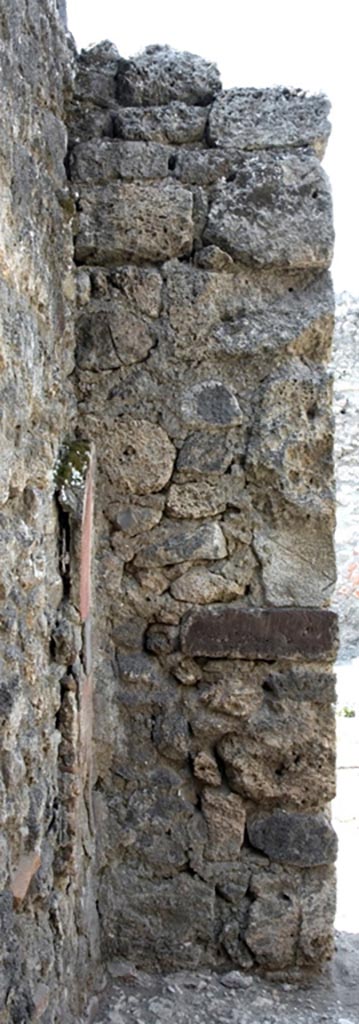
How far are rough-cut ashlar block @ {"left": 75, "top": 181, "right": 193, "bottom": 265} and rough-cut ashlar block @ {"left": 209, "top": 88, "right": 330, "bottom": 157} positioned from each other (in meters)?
0.20

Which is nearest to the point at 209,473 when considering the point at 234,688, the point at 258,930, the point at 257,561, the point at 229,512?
the point at 229,512

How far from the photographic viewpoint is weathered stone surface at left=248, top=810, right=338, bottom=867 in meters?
2.43

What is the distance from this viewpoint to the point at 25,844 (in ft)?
5.52

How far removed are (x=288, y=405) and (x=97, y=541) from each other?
0.63 meters

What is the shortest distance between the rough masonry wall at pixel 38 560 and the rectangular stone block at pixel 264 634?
1.15 ft

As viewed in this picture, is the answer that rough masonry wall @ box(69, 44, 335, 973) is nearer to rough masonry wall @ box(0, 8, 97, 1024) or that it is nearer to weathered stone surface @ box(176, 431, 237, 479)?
weathered stone surface @ box(176, 431, 237, 479)

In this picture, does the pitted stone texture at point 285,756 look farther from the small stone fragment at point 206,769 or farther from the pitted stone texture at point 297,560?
the pitted stone texture at point 297,560

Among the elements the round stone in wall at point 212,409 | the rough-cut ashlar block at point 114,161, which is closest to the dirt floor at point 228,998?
the round stone in wall at point 212,409

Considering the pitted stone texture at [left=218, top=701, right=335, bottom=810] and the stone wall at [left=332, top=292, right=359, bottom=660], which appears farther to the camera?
the stone wall at [left=332, top=292, right=359, bottom=660]

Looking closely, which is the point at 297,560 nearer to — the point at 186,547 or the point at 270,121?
the point at 186,547

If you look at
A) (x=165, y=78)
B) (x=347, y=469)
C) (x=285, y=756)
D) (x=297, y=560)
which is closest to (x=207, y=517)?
(x=297, y=560)

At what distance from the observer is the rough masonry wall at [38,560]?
63.1 inches

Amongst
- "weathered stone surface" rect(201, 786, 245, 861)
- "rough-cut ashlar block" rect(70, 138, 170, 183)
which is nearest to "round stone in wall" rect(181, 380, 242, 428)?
"rough-cut ashlar block" rect(70, 138, 170, 183)

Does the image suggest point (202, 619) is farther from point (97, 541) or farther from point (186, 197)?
point (186, 197)
